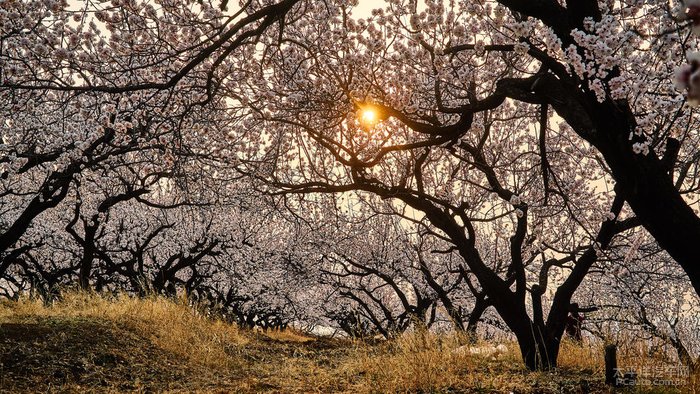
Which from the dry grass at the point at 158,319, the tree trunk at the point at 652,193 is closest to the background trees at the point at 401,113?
the tree trunk at the point at 652,193

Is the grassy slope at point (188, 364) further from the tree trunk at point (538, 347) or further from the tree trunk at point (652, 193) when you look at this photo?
the tree trunk at point (652, 193)

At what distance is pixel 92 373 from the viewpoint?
7.95 metres

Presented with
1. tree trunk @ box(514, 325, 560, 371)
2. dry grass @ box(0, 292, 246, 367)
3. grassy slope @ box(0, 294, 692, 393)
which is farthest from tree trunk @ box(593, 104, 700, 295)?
dry grass @ box(0, 292, 246, 367)

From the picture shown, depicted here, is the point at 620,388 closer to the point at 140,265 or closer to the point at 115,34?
the point at 115,34

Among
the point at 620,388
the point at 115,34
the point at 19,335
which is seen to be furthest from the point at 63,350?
the point at 620,388

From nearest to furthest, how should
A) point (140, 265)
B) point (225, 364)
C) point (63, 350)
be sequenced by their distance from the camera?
point (63, 350) < point (225, 364) < point (140, 265)

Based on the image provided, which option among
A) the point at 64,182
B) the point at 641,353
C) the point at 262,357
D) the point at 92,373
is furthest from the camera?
the point at 262,357

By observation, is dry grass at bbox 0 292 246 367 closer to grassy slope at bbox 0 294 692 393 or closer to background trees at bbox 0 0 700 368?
grassy slope at bbox 0 294 692 393

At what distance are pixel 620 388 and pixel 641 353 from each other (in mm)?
914

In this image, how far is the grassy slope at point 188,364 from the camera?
7137 millimetres

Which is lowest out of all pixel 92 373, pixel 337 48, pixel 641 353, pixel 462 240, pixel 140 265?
pixel 92 373

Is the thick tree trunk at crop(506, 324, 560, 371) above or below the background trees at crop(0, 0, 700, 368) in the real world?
below

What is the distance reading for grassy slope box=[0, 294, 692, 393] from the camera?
7.14 meters

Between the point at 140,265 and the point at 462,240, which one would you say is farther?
the point at 140,265
